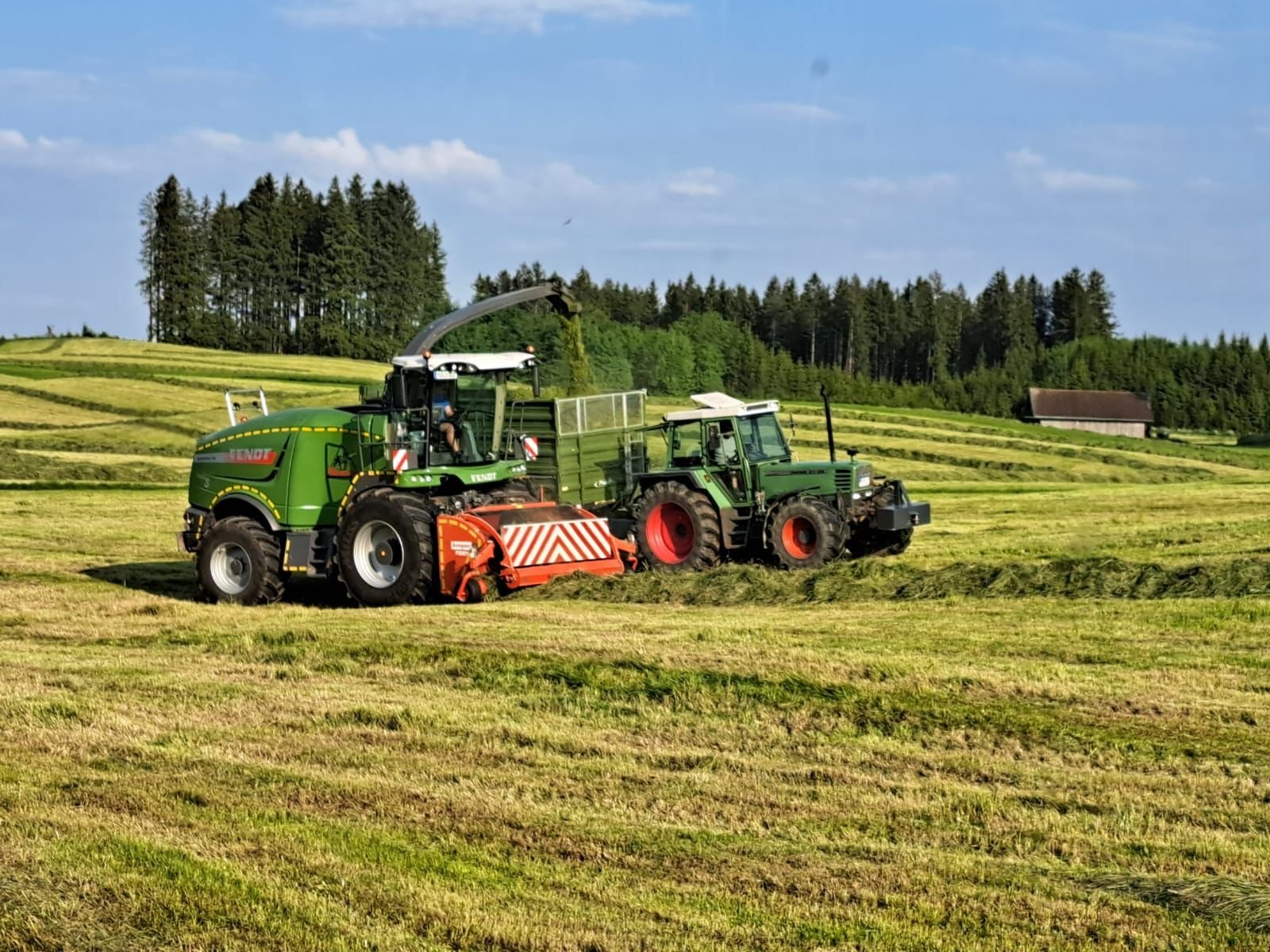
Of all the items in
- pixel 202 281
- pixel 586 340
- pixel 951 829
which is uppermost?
pixel 202 281

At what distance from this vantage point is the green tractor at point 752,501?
56.6 feet

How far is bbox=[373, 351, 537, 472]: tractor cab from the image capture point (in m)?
16.0

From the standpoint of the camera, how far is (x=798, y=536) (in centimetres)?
1734

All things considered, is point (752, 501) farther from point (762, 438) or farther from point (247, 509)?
point (247, 509)

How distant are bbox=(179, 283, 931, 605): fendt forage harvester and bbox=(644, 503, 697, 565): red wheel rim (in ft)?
0.07

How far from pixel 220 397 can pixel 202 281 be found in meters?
44.4

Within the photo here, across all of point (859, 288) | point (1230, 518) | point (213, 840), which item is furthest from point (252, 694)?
point (859, 288)

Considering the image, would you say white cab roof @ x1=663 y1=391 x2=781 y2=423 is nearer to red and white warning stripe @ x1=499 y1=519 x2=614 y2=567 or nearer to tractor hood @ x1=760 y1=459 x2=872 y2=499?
tractor hood @ x1=760 y1=459 x2=872 y2=499

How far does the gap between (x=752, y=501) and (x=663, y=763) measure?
9727 mm

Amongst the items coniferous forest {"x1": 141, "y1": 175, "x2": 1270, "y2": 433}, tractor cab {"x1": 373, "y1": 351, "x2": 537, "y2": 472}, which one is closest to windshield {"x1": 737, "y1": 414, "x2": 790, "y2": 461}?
tractor cab {"x1": 373, "y1": 351, "x2": 537, "y2": 472}

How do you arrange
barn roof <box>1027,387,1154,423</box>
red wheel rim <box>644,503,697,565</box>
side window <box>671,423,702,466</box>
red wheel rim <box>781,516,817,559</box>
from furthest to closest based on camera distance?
barn roof <box>1027,387,1154,423</box>
side window <box>671,423,702,466</box>
red wheel rim <box>644,503,697,565</box>
red wheel rim <box>781,516,817,559</box>

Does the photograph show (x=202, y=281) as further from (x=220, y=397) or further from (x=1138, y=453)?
(x=1138, y=453)

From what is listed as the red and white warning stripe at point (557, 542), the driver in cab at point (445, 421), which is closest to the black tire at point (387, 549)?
the driver in cab at point (445, 421)

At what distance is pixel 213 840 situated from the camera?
6504 mm
